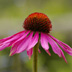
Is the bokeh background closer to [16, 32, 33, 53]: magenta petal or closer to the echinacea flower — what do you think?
the echinacea flower

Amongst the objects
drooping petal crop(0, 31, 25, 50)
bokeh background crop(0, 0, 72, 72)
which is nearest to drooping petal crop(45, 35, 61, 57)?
drooping petal crop(0, 31, 25, 50)

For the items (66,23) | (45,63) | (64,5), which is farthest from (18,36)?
(64,5)

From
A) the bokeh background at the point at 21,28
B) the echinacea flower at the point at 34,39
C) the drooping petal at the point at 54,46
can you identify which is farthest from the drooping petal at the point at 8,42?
the bokeh background at the point at 21,28

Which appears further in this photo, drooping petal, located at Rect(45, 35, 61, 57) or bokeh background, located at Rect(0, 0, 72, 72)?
bokeh background, located at Rect(0, 0, 72, 72)

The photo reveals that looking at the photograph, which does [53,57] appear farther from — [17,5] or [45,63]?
[17,5]

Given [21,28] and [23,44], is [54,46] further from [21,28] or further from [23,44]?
[21,28]

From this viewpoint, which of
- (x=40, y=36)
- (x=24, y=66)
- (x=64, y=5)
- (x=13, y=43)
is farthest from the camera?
(x=64, y=5)
